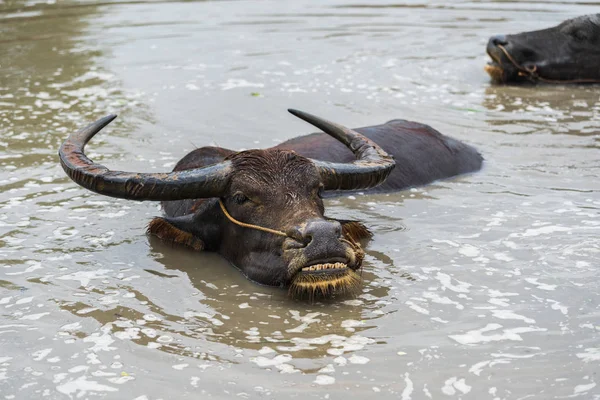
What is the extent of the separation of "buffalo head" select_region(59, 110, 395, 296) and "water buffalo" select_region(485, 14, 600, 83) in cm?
554

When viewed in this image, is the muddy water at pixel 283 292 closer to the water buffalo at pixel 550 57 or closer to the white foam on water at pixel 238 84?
the white foam on water at pixel 238 84

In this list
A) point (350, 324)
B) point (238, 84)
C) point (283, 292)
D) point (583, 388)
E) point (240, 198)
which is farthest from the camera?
point (238, 84)

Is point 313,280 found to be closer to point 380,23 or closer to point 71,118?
point 71,118

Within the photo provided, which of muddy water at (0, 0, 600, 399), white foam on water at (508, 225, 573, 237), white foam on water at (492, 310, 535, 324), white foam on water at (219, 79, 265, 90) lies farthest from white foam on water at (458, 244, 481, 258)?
white foam on water at (219, 79, 265, 90)

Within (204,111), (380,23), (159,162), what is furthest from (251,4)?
(159,162)

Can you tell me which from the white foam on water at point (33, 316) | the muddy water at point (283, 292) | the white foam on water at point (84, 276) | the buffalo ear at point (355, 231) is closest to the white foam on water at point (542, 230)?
the muddy water at point (283, 292)

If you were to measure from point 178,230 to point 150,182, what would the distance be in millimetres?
624

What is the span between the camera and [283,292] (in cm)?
574

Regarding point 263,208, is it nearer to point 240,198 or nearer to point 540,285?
point 240,198

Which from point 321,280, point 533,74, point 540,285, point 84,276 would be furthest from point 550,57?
point 84,276

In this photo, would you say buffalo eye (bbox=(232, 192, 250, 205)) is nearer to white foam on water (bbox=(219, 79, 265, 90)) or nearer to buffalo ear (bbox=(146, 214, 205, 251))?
buffalo ear (bbox=(146, 214, 205, 251))

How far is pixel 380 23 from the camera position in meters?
15.1

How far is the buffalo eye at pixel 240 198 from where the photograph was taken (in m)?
5.96

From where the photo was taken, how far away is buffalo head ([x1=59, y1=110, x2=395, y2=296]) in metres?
5.48
